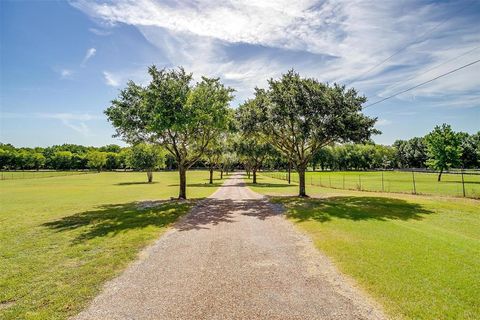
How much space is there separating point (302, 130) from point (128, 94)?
15903mm

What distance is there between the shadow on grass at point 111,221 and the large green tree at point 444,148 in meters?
61.5

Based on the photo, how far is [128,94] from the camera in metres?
25.1

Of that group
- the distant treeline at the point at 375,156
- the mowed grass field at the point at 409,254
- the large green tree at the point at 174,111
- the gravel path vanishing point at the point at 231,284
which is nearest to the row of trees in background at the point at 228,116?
the large green tree at the point at 174,111

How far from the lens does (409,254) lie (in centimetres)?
955

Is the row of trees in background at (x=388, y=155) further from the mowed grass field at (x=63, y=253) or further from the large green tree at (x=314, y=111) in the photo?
the mowed grass field at (x=63, y=253)

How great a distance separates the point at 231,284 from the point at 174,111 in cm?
1771

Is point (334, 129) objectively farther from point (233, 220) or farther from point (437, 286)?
point (437, 286)

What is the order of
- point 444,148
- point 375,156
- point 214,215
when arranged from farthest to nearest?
point 375,156, point 444,148, point 214,215

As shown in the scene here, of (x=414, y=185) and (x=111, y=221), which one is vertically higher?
(x=414, y=185)

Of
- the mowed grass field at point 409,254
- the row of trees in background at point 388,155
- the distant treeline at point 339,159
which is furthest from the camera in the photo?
the distant treeline at point 339,159

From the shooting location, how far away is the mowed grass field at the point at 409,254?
6.33m

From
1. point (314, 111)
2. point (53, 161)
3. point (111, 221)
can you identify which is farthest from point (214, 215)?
point (53, 161)

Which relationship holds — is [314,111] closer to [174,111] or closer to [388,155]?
[174,111]

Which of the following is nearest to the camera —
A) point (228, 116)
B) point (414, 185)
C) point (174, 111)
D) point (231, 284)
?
point (231, 284)
